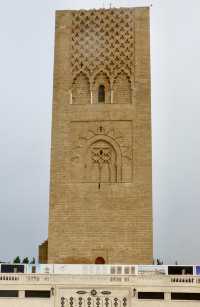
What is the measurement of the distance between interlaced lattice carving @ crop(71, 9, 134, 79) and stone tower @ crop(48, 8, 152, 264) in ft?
0.14

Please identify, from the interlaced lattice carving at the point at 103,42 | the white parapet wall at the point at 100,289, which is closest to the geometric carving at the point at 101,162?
the interlaced lattice carving at the point at 103,42

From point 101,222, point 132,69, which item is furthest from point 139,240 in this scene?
point 132,69

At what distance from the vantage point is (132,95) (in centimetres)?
2461

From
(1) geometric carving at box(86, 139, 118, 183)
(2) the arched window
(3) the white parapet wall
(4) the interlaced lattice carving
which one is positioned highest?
(4) the interlaced lattice carving

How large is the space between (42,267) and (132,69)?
945cm

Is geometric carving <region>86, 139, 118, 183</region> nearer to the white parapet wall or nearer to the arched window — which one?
the arched window

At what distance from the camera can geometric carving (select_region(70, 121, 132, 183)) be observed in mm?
23969

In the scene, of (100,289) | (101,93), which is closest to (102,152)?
(101,93)

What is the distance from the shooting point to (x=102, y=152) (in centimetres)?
2427

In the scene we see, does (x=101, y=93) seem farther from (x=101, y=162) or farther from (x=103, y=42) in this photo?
(x=101, y=162)

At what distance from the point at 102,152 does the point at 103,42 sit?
15.8 ft

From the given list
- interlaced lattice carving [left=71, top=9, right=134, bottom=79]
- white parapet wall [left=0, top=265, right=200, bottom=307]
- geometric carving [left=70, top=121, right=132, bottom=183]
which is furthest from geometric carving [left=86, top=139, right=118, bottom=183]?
white parapet wall [left=0, top=265, right=200, bottom=307]

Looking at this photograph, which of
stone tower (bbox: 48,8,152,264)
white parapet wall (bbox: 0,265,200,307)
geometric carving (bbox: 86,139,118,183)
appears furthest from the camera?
geometric carving (bbox: 86,139,118,183)

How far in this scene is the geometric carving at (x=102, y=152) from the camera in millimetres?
23969
